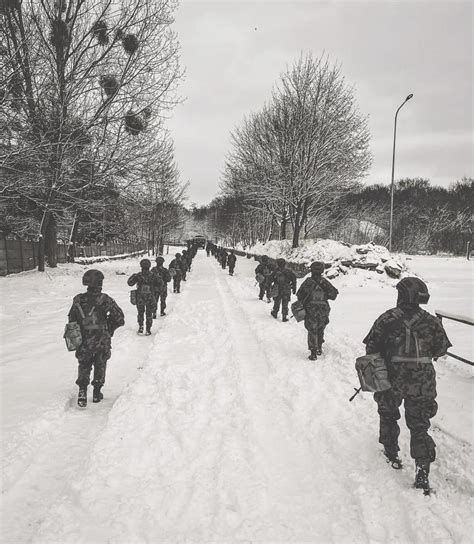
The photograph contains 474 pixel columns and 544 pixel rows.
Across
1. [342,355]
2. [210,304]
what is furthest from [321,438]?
[210,304]

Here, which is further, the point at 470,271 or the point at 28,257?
the point at 470,271

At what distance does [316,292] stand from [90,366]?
418cm

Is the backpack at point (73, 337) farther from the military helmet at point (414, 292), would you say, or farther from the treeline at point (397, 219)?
the treeline at point (397, 219)

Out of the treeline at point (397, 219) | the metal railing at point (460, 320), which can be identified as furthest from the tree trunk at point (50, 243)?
the metal railing at point (460, 320)

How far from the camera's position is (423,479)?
3121 millimetres

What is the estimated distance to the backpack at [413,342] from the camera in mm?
Answer: 3258

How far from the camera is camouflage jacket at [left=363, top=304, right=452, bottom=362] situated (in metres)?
3.27

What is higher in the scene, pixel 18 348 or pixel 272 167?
pixel 272 167

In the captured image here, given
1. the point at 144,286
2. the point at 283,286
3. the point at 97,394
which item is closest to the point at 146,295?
the point at 144,286

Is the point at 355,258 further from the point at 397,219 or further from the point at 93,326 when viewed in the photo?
the point at 397,219

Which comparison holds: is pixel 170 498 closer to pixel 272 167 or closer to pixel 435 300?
pixel 435 300

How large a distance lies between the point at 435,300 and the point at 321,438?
9.42m

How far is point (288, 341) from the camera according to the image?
26.9 ft

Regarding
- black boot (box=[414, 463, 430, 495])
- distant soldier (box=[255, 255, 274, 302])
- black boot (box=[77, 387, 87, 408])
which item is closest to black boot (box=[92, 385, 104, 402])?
black boot (box=[77, 387, 87, 408])
